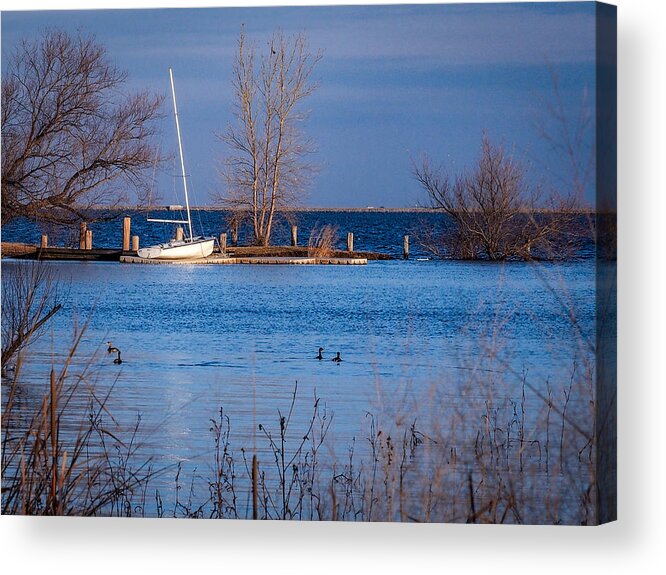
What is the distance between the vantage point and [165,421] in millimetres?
7883

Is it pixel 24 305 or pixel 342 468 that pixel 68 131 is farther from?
pixel 342 468

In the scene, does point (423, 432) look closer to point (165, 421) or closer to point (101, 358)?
point (165, 421)

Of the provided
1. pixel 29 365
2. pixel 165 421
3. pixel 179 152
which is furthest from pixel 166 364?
pixel 179 152

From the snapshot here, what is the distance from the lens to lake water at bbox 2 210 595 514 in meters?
7.73

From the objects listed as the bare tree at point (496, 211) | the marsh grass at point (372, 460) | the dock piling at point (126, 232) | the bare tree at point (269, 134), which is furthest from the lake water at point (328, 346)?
the bare tree at point (269, 134)

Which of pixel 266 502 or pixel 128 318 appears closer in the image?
pixel 266 502

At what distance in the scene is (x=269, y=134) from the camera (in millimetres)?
8211

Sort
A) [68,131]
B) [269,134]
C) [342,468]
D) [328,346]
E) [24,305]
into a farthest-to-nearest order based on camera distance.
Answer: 1. [68,131]
2. [269,134]
3. [24,305]
4. [328,346]
5. [342,468]

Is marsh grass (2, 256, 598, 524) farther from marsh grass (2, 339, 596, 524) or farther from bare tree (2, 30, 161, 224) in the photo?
bare tree (2, 30, 161, 224)

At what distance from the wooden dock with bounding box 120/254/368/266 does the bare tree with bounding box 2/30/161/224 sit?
16.7 inches

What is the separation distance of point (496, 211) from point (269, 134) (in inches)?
61.0

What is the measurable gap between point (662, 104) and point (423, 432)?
2.44 m

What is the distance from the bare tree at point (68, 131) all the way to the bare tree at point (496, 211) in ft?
6.34

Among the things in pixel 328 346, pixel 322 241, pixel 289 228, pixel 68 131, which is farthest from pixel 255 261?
pixel 68 131
